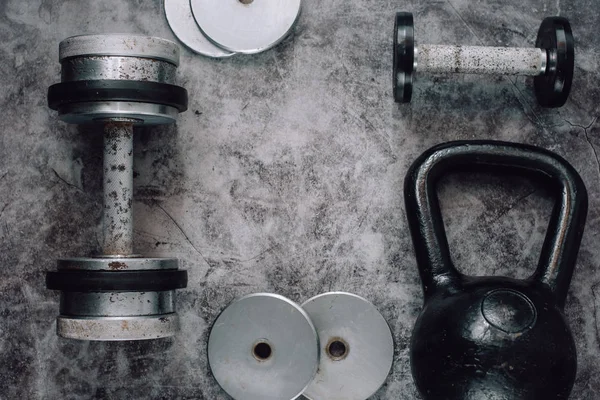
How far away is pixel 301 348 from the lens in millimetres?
1608

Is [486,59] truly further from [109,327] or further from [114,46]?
[109,327]

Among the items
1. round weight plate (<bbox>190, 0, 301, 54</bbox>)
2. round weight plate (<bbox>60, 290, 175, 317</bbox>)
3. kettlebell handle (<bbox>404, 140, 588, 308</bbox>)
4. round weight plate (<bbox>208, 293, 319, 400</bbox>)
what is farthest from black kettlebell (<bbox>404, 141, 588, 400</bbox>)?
round weight plate (<bbox>60, 290, 175, 317</bbox>)

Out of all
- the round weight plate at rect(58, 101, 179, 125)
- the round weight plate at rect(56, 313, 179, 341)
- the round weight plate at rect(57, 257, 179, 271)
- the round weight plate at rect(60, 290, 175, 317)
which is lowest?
the round weight plate at rect(56, 313, 179, 341)

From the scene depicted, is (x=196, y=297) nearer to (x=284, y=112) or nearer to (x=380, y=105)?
(x=284, y=112)

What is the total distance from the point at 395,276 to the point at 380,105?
0.37 meters

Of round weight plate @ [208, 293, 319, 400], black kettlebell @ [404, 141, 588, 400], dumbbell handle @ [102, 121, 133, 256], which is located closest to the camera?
black kettlebell @ [404, 141, 588, 400]

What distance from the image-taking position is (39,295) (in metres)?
1.69

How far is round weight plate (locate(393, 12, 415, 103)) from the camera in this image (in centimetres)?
155

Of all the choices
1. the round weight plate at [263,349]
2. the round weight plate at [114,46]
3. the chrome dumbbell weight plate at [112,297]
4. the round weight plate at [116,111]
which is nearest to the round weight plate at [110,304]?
the chrome dumbbell weight plate at [112,297]

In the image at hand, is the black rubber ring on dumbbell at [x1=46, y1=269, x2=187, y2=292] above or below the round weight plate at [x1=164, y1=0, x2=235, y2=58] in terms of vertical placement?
below

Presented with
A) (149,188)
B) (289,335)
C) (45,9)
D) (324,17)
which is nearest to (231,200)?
(149,188)

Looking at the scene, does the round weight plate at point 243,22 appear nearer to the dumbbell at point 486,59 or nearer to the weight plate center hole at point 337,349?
the dumbbell at point 486,59

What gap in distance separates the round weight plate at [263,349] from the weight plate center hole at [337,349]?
7 cm

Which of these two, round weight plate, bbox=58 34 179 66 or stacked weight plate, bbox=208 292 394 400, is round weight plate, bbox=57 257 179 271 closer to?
stacked weight plate, bbox=208 292 394 400
